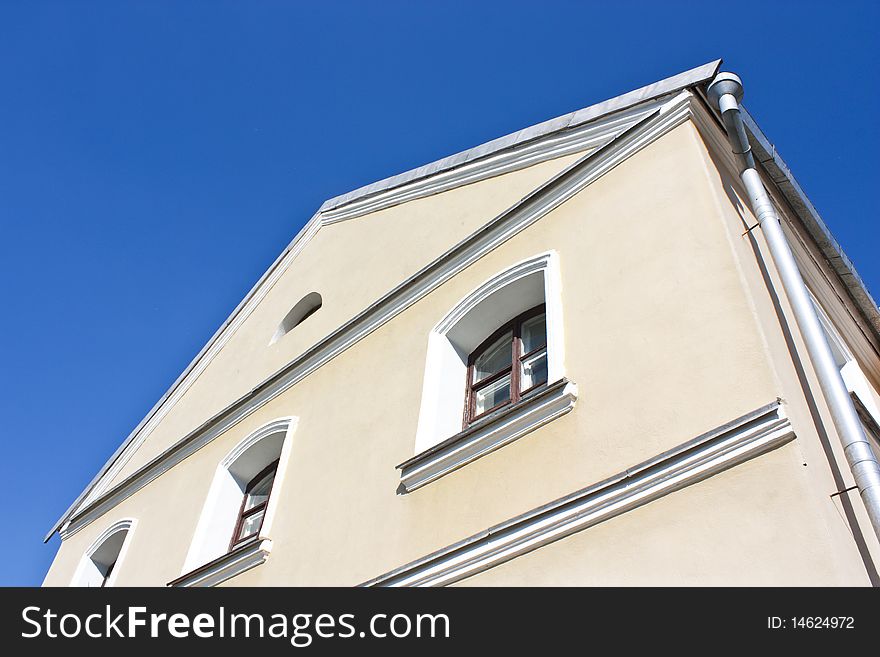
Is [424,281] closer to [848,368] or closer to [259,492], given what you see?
[259,492]

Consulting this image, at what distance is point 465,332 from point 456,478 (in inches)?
72.9

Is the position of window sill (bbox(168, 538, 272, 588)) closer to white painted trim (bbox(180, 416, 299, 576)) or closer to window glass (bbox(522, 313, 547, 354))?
white painted trim (bbox(180, 416, 299, 576))

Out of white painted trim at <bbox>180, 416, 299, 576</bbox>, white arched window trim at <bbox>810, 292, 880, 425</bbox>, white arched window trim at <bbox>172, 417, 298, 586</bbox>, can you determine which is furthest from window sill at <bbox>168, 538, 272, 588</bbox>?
white arched window trim at <bbox>810, 292, 880, 425</bbox>

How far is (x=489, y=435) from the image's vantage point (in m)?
5.93

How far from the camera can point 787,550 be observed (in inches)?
152

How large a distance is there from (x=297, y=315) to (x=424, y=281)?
3446 millimetres

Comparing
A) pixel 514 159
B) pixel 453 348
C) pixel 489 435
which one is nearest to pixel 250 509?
pixel 453 348

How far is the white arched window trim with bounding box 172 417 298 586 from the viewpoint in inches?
294

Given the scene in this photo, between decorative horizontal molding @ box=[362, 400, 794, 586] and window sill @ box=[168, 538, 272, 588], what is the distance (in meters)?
1.97

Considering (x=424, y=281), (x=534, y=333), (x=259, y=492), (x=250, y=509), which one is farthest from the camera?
(x=259, y=492)
